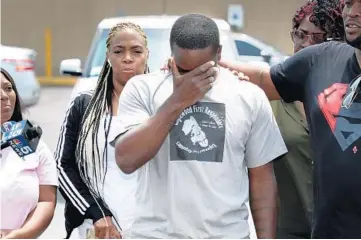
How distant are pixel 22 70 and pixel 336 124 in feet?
30.2

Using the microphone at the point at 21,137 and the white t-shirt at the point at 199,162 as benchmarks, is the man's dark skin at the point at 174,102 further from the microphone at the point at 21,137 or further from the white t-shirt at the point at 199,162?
the microphone at the point at 21,137

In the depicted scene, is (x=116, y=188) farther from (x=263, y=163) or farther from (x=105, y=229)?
(x=263, y=163)

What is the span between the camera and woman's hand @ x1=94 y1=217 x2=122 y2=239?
306cm

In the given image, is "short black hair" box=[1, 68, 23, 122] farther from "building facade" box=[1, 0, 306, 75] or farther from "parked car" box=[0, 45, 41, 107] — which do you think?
"building facade" box=[1, 0, 306, 75]

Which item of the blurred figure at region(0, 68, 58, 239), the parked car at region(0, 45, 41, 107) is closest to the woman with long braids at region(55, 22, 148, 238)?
the blurred figure at region(0, 68, 58, 239)

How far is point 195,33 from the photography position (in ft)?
7.53

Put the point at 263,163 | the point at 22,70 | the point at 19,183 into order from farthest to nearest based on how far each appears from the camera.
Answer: the point at 22,70 < the point at 19,183 < the point at 263,163

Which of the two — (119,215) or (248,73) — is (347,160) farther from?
(119,215)

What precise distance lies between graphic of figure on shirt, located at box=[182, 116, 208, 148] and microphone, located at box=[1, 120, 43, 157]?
0.82 m

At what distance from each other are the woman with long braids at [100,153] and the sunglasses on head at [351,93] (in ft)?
3.19

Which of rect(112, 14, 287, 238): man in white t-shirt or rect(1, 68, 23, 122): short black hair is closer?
rect(112, 14, 287, 238): man in white t-shirt

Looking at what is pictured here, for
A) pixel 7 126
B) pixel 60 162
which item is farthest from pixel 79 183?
pixel 7 126

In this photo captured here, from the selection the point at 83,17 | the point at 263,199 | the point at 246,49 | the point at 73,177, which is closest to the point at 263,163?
the point at 263,199

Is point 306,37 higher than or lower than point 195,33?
lower
